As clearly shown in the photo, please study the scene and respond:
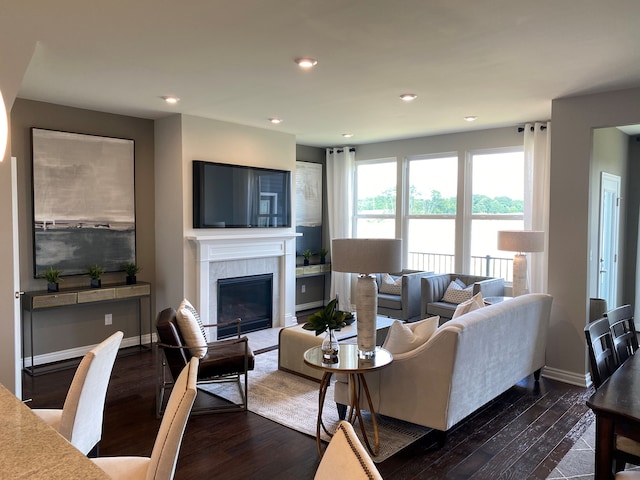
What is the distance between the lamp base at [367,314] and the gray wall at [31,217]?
11.1 feet

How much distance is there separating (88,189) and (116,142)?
24.5 inches

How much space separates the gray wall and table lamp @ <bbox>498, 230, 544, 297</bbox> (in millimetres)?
3986

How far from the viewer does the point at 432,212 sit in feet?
22.0

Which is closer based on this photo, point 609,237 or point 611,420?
point 611,420

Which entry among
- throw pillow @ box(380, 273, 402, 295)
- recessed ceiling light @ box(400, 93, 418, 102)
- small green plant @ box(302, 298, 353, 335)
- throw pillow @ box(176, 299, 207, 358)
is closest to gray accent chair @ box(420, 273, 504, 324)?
throw pillow @ box(380, 273, 402, 295)

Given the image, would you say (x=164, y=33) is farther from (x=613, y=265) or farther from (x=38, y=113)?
(x=613, y=265)

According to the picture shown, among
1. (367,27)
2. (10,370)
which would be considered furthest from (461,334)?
(10,370)

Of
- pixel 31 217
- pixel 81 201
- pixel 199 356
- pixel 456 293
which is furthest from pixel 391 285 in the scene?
pixel 31 217

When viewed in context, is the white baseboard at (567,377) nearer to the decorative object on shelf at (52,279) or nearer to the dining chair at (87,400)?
the dining chair at (87,400)

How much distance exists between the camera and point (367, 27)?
2725 millimetres

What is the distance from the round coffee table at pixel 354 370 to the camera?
2.83 meters

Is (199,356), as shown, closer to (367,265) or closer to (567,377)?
(367,265)

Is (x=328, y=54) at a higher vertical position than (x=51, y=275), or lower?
higher

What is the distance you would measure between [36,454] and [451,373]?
2310 mm
